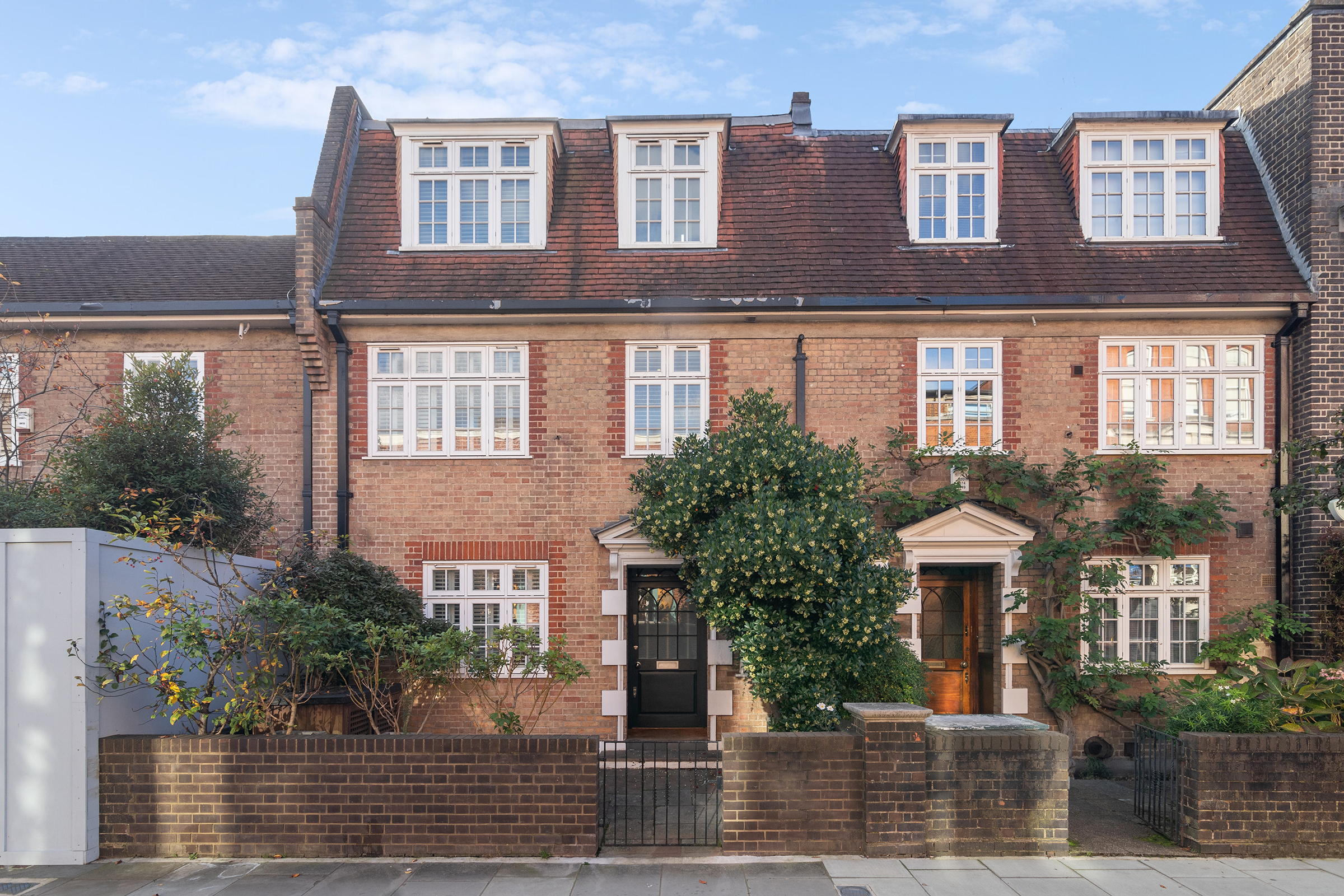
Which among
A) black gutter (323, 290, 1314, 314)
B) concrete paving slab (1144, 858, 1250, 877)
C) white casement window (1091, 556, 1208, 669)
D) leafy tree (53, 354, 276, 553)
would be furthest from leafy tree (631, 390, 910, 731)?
leafy tree (53, 354, 276, 553)

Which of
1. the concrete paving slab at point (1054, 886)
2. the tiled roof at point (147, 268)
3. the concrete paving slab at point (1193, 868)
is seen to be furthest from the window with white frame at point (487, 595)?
the concrete paving slab at point (1193, 868)

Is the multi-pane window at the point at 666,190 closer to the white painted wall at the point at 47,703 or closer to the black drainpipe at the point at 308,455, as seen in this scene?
the black drainpipe at the point at 308,455

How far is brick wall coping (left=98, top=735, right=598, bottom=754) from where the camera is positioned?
6660mm

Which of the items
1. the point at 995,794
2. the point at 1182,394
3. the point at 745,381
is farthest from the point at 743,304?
the point at 995,794

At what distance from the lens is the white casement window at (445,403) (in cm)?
1121

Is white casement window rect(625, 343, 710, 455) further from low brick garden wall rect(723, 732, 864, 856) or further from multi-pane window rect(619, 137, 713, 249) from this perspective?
low brick garden wall rect(723, 732, 864, 856)

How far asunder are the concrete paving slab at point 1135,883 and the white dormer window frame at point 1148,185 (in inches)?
342

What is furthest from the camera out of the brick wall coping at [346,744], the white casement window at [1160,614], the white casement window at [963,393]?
the white casement window at [963,393]

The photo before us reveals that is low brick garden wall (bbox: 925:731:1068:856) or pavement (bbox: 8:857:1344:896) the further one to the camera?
low brick garden wall (bbox: 925:731:1068:856)

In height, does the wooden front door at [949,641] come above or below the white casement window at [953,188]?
below

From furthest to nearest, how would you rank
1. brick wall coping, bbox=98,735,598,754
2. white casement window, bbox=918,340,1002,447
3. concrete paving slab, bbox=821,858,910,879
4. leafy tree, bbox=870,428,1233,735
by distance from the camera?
1. white casement window, bbox=918,340,1002,447
2. leafy tree, bbox=870,428,1233,735
3. brick wall coping, bbox=98,735,598,754
4. concrete paving slab, bbox=821,858,910,879

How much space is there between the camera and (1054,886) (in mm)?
6152

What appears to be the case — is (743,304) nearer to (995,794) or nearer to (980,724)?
(980,724)

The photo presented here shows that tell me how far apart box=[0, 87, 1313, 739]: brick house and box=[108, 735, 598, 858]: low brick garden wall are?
4058mm
